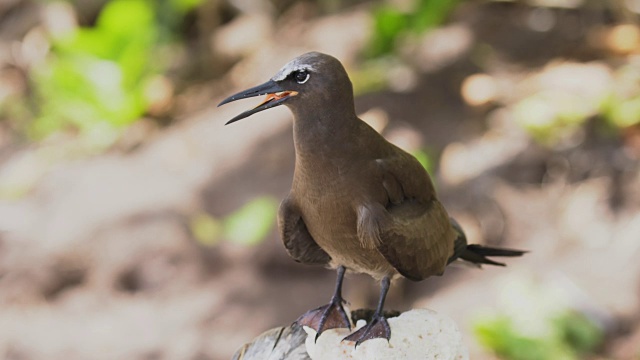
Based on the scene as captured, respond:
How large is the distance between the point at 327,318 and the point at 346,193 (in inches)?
24.2

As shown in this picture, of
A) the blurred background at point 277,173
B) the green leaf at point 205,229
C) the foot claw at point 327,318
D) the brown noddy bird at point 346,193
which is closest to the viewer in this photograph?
the brown noddy bird at point 346,193

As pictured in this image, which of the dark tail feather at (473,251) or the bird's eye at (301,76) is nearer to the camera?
A: the bird's eye at (301,76)

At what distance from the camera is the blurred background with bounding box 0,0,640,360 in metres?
7.49

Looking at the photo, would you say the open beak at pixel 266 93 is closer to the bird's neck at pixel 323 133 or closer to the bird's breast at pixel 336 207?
the bird's neck at pixel 323 133

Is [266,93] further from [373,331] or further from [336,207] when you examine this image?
[373,331]

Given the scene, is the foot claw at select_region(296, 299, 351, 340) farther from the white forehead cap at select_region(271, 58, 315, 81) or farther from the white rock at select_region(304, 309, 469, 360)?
the white forehead cap at select_region(271, 58, 315, 81)

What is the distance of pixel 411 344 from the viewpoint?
3.57 m

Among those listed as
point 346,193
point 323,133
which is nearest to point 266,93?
point 323,133

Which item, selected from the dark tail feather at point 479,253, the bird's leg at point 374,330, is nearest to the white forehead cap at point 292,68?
the bird's leg at point 374,330

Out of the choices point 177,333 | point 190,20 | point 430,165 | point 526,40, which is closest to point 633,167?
point 430,165

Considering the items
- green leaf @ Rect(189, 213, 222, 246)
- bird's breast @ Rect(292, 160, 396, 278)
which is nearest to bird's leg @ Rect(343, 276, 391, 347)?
bird's breast @ Rect(292, 160, 396, 278)

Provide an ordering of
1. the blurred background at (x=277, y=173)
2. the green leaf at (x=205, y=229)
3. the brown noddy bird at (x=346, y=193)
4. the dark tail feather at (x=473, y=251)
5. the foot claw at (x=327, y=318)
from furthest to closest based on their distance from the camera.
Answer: the green leaf at (x=205, y=229)
the blurred background at (x=277, y=173)
the dark tail feather at (x=473, y=251)
the foot claw at (x=327, y=318)
the brown noddy bird at (x=346, y=193)

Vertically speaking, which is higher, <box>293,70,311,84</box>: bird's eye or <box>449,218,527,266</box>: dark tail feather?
<box>293,70,311,84</box>: bird's eye

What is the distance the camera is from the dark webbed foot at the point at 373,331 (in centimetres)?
358
